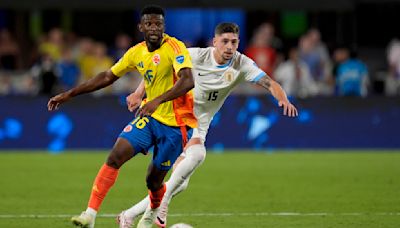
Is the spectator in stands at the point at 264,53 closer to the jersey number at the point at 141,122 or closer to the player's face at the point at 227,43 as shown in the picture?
the player's face at the point at 227,43

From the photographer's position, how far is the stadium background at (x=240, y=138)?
12.2m

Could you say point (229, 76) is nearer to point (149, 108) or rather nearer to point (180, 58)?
point (180, 58)

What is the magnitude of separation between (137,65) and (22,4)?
12727 millimetres

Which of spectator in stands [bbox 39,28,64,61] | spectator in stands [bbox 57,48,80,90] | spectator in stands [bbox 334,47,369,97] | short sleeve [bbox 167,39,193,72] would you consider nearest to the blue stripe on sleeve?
short sleeve [bbox 167,39,193,72]

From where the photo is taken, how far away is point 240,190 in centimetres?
1429

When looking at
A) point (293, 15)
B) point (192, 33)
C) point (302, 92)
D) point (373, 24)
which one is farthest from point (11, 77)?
point (373, 24)

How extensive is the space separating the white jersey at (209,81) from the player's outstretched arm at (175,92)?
4.52 ft

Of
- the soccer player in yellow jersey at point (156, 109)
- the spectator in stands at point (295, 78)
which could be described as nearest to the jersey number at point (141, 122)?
the soccer player in yellow jersey at point (156, 109)

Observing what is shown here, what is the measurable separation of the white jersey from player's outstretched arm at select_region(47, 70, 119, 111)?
134 cm

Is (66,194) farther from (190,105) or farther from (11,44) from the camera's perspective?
(11,44)

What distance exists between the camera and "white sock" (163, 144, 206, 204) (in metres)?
10.3

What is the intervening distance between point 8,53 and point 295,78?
249 inches

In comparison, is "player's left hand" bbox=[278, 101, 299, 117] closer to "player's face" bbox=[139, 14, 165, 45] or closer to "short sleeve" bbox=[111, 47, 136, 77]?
"player's face" bbox=[139, 14, 165, 45]

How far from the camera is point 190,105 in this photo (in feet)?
33.7
